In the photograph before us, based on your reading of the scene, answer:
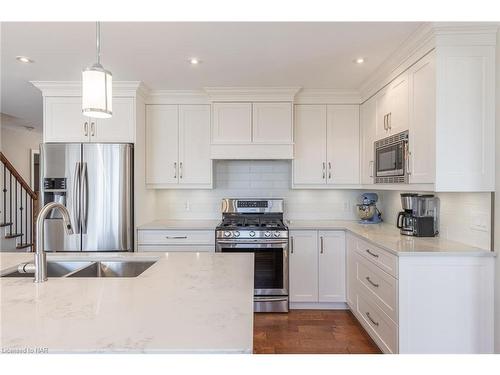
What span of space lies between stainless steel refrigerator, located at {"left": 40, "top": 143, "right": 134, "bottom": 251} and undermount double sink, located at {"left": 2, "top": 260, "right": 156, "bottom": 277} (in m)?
1.28

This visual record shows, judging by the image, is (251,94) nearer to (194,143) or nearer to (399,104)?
(194,143)

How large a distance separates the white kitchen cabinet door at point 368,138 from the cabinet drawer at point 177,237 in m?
1.80

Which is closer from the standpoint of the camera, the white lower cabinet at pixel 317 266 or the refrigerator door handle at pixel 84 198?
the refrigerator door handle at pixel 84 198

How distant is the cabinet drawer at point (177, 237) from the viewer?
10.9ft

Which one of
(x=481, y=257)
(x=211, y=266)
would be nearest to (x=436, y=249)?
(x=481, y=257)

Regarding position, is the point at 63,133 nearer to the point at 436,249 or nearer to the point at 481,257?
the point at 436,249

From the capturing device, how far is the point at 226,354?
2.79 feet

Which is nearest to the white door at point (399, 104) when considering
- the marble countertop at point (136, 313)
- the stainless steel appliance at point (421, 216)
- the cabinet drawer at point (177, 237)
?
the stainless steel appliance at point (421, 216)

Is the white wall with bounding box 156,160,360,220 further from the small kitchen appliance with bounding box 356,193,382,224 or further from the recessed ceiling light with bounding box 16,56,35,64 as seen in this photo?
the recessed ceiling light with bounding box 16,56,35,64

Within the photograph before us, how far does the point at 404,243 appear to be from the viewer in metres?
2.34

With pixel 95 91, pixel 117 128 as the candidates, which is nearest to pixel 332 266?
pixel 117 128

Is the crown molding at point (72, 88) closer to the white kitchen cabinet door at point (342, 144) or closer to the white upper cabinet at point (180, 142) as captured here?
the white upper cabinet at point (180, 142)

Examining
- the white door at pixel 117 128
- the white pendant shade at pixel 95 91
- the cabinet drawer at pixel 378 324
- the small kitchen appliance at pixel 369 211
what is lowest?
the cabinet drawer at pixel 378 324

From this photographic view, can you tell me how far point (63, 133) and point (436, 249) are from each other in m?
3.56
